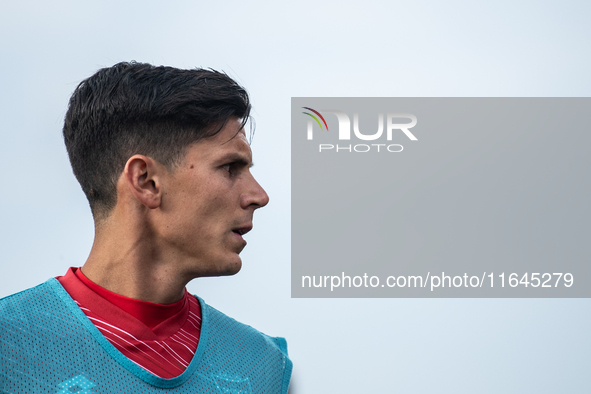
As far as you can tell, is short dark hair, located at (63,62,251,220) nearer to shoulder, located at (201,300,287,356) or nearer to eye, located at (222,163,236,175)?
eye, located at (222,163,236,175)

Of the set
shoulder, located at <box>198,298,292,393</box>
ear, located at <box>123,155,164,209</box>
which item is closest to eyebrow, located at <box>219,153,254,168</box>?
ear, located at <box>123,155,164,209</box>

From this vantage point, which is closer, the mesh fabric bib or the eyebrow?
the mesh fabric bib

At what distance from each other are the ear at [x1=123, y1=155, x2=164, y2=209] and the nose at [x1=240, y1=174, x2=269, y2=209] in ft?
0.44

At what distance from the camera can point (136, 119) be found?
949 mm

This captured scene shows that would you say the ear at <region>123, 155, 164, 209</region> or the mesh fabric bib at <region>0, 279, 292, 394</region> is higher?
the ear at <region>123, 155, 164, 209</region>

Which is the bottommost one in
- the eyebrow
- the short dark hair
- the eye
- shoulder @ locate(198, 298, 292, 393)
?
shoulder @ locate(198, 298, 292, 393)

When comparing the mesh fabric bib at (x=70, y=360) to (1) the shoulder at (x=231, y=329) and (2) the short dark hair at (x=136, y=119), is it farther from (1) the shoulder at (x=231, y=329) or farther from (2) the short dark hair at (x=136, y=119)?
(2) the short dark hair at (x=136, y=119)

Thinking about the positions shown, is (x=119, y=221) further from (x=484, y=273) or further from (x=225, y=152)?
(x=484, y=273)

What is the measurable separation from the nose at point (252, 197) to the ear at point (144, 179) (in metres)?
0.13

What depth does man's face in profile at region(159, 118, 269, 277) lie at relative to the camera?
3.06ft

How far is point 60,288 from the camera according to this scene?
0.94 metres

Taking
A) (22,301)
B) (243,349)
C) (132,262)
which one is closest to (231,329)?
(243,349)

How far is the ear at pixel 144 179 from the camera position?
3.04 feet

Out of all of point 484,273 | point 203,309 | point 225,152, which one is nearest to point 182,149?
point 225,152
